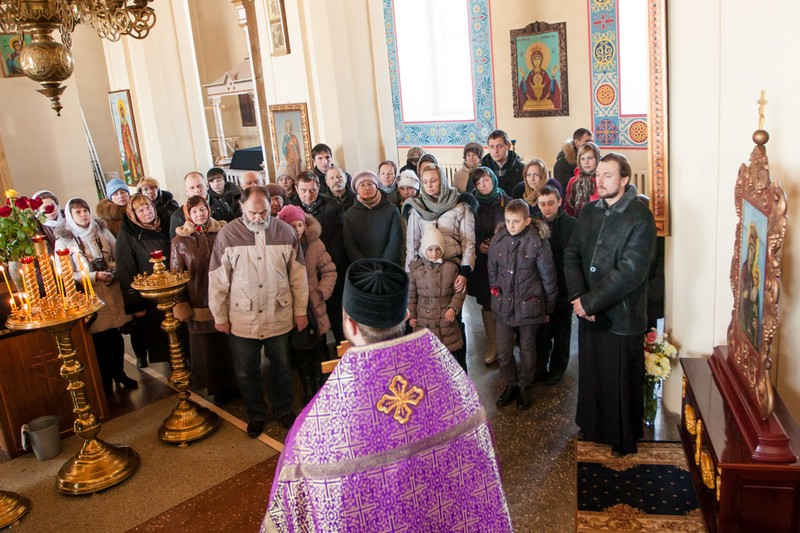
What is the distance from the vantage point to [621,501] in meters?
3.85

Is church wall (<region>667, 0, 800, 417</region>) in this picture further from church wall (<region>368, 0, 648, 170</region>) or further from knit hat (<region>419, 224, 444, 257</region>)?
church wall (<region>368, 0, 648, 170</region>)

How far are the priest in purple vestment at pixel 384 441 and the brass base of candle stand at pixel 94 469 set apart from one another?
258cm

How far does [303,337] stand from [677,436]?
2.53m

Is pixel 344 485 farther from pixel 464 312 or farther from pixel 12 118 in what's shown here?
pixel 12 118

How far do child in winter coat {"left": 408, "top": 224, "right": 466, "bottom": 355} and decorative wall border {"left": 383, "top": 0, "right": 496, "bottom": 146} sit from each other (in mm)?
5828

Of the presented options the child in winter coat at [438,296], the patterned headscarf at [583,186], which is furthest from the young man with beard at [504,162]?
the child in winter coat at [438,296]

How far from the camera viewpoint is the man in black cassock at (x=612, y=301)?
156 inches

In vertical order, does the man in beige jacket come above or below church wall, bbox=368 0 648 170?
below

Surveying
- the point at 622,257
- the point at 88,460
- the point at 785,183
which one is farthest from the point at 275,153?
the point at 785,183

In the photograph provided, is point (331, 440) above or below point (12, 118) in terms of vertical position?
below

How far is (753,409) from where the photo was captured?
323 centimetres

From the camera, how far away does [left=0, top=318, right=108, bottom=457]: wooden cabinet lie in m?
4.83

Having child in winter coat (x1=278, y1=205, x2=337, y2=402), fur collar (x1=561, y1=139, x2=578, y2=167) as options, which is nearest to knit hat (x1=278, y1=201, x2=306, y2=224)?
child in winter coat (x1=278, y1=205, x2=337, y2=402)

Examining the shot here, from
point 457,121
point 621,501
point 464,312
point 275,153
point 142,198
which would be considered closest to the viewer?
point 621,501
